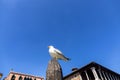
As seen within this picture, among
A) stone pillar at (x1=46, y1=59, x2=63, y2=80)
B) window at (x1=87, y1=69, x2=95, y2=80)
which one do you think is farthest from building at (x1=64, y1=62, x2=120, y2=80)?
stone pillar at (x1=46, y1=59, x2=63, y2=80)

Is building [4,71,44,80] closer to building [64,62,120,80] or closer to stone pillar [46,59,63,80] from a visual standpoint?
building [64,62,120,80]

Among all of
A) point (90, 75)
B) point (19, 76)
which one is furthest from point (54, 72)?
point (19, 76)

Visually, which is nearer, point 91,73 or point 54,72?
point 54,72

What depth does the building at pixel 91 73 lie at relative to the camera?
776 inches

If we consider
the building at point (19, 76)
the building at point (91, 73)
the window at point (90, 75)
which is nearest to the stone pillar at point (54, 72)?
the building at point (91, 73)

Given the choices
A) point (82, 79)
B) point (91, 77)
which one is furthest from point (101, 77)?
point (82, 79)

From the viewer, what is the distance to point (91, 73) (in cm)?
2062

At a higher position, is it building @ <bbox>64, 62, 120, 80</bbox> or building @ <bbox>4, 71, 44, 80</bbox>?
building @ <bbox>4, 71, 44, 80</bbox>

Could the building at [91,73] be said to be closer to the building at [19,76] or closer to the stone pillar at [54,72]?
the building at [19,76]

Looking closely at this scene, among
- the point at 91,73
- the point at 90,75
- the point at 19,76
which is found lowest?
the point at 90,75

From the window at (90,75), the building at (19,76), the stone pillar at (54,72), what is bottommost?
the stone pillar at (54,72)

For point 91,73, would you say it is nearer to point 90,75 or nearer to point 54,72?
point 90,75

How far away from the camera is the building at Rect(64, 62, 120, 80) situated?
19703 millimetres

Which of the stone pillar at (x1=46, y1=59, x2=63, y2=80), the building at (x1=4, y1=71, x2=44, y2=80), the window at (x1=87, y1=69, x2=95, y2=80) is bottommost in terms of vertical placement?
the stone pillar at (x1=46, y1=59, x2=63, y2=80)
